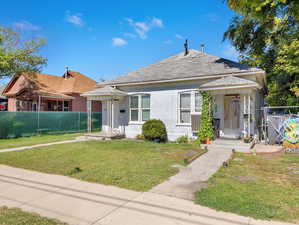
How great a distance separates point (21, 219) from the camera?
3102 mm

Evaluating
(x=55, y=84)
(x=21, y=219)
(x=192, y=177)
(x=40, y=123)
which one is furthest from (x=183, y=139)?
(x=55, y=84)

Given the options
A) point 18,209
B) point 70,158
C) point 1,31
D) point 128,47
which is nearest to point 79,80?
point 128,47

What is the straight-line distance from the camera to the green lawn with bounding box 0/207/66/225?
2.99 m

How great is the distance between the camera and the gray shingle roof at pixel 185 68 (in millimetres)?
10670

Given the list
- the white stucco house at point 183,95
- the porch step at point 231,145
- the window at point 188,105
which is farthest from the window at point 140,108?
the porch step at point 231,145

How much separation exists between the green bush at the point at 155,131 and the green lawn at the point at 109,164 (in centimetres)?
254

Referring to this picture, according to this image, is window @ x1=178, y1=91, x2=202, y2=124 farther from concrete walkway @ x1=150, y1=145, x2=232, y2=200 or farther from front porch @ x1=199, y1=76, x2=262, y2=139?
concrete walkway @ x1=150, y1=145, x2=232, y2=200

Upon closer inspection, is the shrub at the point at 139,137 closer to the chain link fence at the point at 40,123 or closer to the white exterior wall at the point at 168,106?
the white exterior wall at the point at 168,106

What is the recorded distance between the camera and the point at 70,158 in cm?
738

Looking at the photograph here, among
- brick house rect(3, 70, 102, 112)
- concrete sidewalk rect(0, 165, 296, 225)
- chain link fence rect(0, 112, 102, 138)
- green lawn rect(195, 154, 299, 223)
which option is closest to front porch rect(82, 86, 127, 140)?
chain link fence rect(0, 112, 102, 138)

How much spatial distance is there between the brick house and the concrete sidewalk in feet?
55.8

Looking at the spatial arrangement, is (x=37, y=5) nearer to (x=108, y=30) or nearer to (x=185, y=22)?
(x=108, y=30)

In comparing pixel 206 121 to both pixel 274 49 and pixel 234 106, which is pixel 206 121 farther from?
pixel 274 49

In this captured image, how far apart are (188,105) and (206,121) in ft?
5.94
